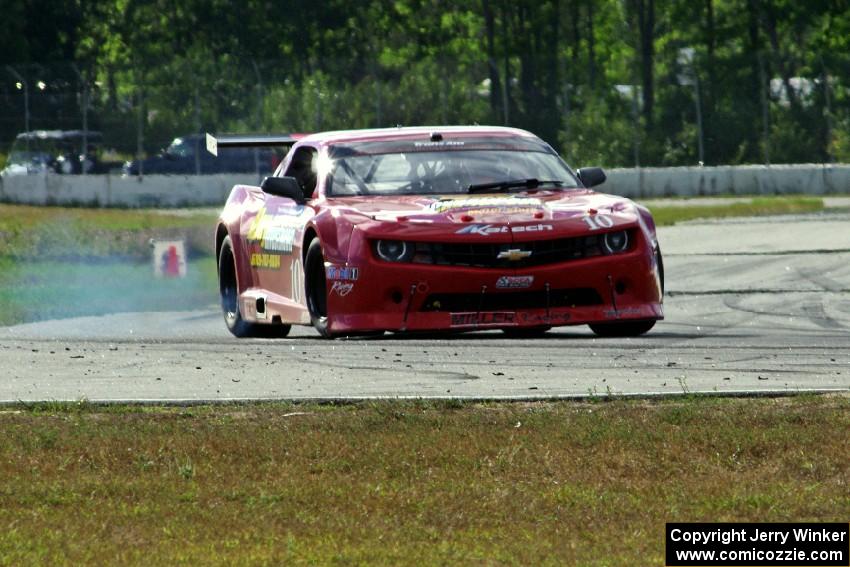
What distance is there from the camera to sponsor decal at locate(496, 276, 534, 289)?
1035 centimetres

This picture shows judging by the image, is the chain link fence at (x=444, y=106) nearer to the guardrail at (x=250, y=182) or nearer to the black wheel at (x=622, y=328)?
the guardrail at (x=250, y=182)

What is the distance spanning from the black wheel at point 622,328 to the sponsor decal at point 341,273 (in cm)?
161

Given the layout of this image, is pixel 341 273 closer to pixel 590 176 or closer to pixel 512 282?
pixel 512 282

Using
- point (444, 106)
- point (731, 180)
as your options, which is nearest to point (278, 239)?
point (444, 106)

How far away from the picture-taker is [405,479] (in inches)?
259

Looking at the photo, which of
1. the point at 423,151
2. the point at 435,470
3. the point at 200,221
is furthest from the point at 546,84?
the point at 435,470

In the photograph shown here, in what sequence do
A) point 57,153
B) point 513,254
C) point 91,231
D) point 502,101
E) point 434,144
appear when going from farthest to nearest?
1. point 502,101
2. point 57,153
3. point 91,231
4. point 434,144
5. point 513,254

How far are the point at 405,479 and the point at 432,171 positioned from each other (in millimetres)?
5092

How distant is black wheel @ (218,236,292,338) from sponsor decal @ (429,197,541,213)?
2414 millimetres

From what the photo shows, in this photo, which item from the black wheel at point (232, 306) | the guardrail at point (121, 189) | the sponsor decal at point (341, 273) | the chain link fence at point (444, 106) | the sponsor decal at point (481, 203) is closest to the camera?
the sponsor decal at point (341, 273)

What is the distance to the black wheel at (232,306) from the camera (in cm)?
1270

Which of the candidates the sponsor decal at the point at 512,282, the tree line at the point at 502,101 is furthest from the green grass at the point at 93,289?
the tree line at the point at 502,101

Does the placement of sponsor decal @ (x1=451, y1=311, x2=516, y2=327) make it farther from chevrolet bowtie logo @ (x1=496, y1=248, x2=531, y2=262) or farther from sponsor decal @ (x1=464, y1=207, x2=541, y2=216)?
sponsor decal @ (x1=464, y1=207, x2=541, y2=216)

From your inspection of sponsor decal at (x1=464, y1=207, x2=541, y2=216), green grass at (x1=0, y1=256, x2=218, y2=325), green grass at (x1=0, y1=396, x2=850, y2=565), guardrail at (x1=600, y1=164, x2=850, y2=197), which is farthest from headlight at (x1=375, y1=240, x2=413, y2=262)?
guardrail at (x1=600, y1=164, x2=850, y2=197)
